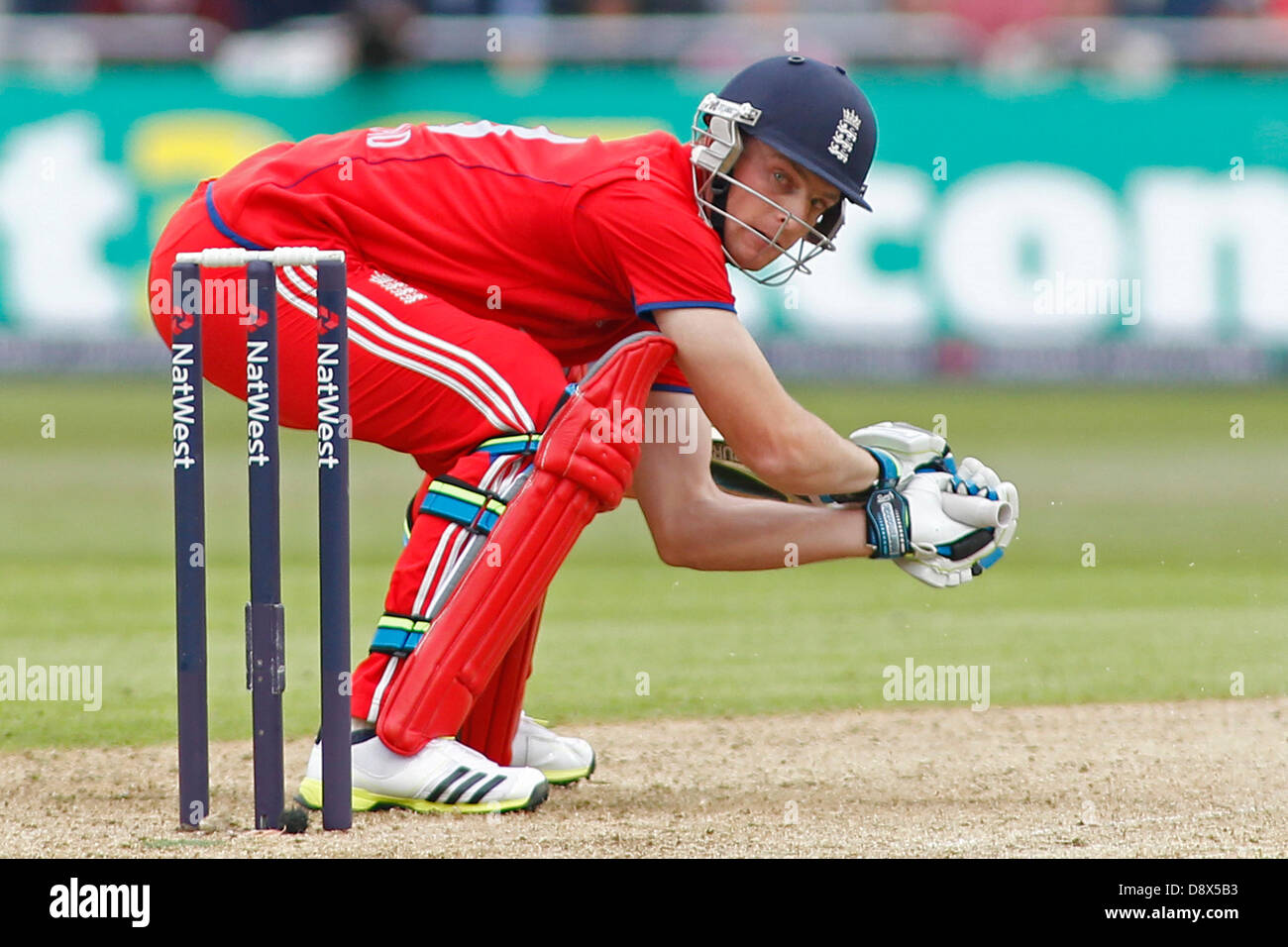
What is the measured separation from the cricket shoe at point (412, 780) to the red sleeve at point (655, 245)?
1.10 meters

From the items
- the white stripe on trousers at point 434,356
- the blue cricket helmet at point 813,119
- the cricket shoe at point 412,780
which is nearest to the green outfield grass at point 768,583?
the cricket shoe at point 412,780

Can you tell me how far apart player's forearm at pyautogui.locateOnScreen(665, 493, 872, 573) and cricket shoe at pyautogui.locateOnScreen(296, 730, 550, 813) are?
89 cm

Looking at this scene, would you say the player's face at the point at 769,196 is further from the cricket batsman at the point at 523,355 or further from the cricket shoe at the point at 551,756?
the cricket shoe at the point at 551,756

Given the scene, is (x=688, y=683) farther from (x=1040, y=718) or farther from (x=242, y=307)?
(x=242, y=307)

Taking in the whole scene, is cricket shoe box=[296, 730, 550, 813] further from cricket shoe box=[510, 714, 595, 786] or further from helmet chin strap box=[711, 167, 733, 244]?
helmet chin strap box=[711, 167, 733, 244]

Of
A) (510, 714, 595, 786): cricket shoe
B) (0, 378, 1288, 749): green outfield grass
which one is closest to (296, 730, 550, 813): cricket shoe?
(510, 714, 595, 786): cricket shoe

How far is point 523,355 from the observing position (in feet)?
14.1

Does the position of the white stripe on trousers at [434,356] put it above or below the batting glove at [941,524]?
above

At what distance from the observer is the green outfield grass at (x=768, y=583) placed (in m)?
6.14

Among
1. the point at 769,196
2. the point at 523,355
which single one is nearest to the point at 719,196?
the point at 769,196

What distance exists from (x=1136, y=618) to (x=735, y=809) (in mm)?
3374

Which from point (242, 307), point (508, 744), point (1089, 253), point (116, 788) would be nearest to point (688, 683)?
point (508, 744)

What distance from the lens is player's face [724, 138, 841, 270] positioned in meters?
4.39
